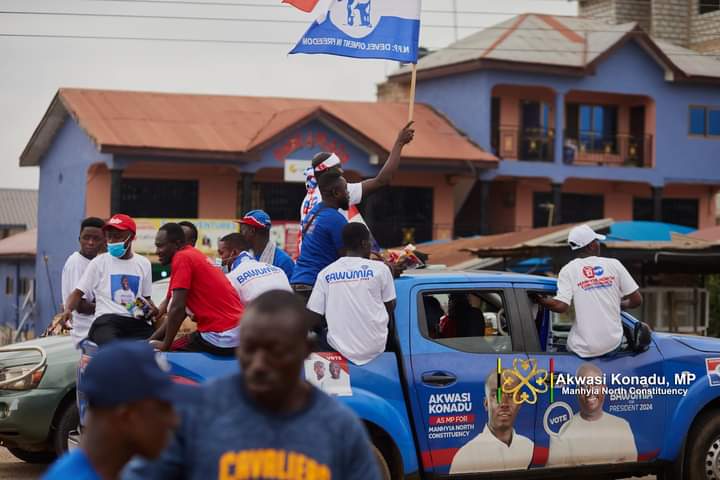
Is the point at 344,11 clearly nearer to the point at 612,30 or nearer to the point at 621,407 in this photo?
the point at 621,407

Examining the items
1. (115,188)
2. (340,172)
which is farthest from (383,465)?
(115,188)

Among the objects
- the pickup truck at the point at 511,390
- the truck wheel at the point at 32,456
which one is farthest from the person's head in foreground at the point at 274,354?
the truck wheel at the point at 32,456

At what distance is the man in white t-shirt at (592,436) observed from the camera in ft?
25.4

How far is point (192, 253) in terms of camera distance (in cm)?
757

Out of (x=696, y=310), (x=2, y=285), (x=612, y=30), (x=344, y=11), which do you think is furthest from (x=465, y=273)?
(x=2, y=285)

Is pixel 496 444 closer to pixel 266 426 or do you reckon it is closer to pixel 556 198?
pixel 266 426

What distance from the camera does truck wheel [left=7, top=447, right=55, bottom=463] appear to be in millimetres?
10500

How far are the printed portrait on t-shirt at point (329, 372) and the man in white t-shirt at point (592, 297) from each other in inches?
59.4

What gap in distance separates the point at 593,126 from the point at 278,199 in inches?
437

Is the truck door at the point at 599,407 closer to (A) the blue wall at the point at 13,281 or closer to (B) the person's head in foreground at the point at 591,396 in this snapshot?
(B) the person's head in foreground at the point at 591,396

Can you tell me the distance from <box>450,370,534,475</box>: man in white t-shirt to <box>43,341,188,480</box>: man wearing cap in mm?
4568

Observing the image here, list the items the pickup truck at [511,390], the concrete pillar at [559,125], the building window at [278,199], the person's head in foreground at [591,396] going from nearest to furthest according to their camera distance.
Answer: the pickup truck at [511,390] < the person's head in foreground at [591,396] < the building window at [278,199] < the concrete pillar at [559,125]

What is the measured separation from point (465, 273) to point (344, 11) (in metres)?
3.14

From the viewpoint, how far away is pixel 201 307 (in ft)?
24.8
